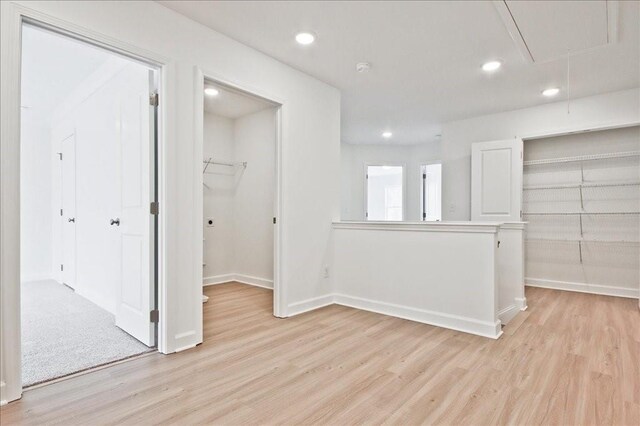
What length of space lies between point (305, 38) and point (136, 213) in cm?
201

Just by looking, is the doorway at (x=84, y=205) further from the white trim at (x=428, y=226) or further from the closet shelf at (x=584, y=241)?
the closet shelf at (x=584, y=241)

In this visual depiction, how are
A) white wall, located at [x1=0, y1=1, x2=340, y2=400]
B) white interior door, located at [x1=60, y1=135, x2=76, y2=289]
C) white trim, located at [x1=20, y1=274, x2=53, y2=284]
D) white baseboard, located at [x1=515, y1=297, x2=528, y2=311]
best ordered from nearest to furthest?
white wall, located at [x1=0, y1=1, x2=340, y2=400] < white baseboard, located at [x1=515, y1=297, x2=528, y2=311] < white interior door, located at [x1=60, y1=135, x2=76, y2=289] < white trim, located at [x1=20, y1=274, x2=53, y2=284]

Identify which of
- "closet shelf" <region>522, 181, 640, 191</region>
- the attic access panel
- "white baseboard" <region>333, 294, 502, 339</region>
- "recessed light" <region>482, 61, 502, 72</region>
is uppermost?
"recessed light" <region>482, 61, 502, 72</region>

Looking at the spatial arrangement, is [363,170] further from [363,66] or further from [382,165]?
[363,66]

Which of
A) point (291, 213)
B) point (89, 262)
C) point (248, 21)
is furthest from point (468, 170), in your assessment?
point (89, 262)

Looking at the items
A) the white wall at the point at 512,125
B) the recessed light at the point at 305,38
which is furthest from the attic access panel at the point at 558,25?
the white wall at the point at 512,125

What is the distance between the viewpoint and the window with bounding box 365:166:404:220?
920 centimetres

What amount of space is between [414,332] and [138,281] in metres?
2.32

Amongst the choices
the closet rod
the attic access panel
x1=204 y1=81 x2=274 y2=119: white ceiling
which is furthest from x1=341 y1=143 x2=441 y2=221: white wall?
the attic access panel

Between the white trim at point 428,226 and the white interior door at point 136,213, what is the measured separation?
2050 millimetres

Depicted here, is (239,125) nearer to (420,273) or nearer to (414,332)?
(420,273)

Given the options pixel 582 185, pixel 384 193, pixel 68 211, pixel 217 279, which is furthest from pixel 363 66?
pixel 384 193

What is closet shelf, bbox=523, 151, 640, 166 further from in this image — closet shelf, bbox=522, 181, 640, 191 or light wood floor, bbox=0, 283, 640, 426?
light wood floor, bbox=0, 283, 640, 426

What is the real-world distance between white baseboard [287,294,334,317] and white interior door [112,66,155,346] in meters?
1.31
